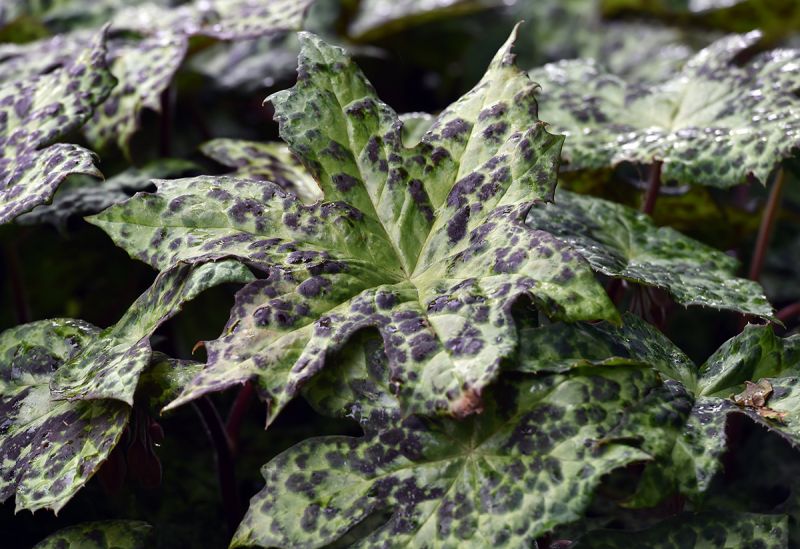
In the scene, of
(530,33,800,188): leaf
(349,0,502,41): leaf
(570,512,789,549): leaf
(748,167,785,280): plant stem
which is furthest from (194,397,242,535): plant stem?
(349,0,502,41): leaf

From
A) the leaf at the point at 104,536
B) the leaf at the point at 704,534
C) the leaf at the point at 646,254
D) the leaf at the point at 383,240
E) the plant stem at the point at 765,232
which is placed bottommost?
the leaf at the point at 104,536

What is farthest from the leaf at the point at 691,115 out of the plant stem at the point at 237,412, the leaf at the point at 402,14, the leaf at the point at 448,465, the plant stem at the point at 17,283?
the plant stem at the point at 17,283

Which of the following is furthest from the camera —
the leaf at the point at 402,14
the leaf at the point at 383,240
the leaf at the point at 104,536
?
the leaf at the point at 402,14

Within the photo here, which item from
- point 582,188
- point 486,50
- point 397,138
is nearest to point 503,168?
point 397,138

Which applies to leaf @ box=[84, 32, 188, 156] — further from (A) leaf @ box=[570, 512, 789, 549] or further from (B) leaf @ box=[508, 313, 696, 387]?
(A) leaf @ box=[570, 512, 789, 549]

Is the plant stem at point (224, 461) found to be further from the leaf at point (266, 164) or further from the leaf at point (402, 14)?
the leaf at point (402, 14)

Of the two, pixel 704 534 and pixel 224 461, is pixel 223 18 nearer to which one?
pixel 224 461

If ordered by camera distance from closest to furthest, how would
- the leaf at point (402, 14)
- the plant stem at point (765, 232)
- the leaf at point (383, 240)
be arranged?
the leaf at point (383, 240) → the plant stem at point (765, 232) → the leaf at point (402, 14)
